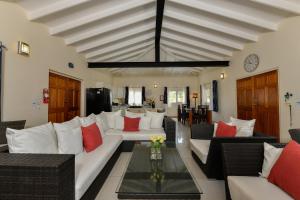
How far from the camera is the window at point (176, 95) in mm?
12516

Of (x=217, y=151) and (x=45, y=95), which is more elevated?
(x=45, y=95)

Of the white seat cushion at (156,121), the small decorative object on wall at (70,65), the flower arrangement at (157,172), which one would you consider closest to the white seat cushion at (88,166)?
the flower arrangement at (157,172)

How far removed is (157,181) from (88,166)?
76 centimetres

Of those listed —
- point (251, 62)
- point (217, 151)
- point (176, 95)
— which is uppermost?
point (251, 62)

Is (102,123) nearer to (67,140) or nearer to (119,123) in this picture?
(119,123)

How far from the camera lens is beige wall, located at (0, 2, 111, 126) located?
9.31ft

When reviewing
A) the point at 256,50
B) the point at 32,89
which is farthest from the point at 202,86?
the point at 32,89

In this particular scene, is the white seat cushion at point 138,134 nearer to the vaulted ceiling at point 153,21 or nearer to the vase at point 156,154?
the vase at point 156,154

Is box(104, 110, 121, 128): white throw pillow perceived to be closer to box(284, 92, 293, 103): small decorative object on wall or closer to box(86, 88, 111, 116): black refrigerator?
box(86, 88, 111, 116): black refrigerator

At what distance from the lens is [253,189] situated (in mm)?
1625

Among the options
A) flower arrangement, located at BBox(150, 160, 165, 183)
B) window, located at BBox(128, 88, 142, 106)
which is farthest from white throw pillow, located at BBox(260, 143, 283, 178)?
window, located at BBox(128, 88, 142, 106)

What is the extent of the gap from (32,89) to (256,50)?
4930 mm

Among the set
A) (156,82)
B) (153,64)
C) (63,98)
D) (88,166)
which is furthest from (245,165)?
(156,82)

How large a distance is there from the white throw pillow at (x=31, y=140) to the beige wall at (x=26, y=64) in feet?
3.72
